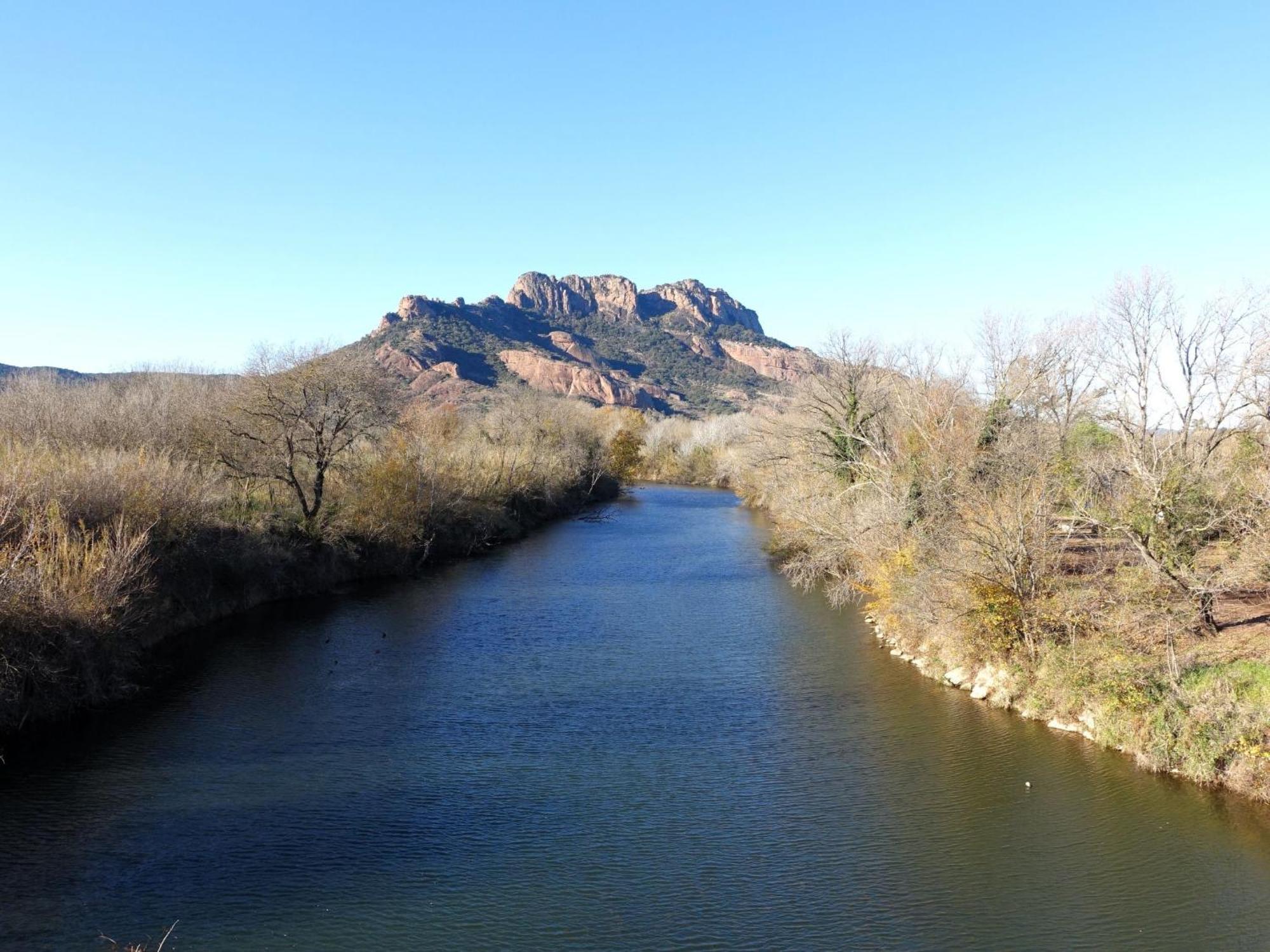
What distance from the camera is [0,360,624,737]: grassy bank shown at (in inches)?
687

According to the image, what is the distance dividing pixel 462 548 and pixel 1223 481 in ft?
104

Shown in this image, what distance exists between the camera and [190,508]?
24531mm

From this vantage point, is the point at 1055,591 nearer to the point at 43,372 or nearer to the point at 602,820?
the point at 602,820

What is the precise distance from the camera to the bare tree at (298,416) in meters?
32.3

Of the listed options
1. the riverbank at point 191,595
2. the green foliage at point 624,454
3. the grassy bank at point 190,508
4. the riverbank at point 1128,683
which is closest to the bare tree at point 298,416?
the grassy bank at point 190,508

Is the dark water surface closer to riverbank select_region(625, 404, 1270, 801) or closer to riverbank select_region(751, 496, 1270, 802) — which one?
riverbank select_region(751, 496, 1270, 802)

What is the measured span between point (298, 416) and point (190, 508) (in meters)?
8.41

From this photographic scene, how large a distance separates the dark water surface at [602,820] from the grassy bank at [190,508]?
2.06m

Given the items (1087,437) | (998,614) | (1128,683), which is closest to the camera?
(1128,683)

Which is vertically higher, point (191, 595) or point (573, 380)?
point (573, 380)

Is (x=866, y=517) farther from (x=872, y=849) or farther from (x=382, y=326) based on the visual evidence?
(x=382, y=326)

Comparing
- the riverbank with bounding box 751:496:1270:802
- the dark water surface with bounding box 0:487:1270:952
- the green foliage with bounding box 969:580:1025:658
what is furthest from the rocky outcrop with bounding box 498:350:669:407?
the green foliage with bounding box 969:580:1025:658

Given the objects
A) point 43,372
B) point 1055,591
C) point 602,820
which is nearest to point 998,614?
point 1055,591

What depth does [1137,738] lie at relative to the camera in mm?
15875
